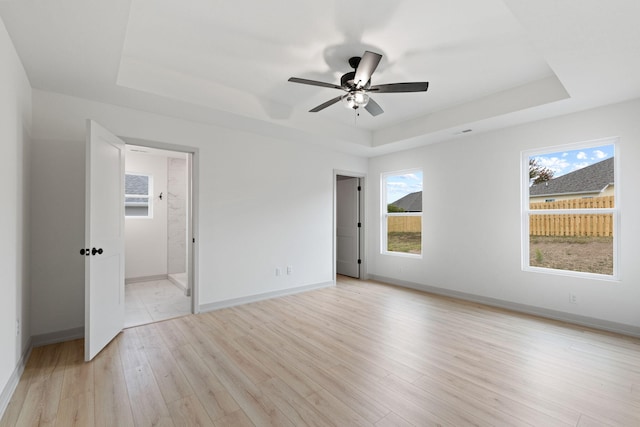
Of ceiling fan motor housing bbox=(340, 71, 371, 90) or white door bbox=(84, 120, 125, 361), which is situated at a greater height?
ceiling fan motor housing bbox=(340, 71, 371, 90)

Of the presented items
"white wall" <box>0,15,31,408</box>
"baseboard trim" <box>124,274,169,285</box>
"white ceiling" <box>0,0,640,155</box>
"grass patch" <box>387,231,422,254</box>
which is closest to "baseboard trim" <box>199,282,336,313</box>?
"grass patch" <box>387,231,422,254</box>

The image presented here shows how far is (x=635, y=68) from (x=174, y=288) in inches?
250

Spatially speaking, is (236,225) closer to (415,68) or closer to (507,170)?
(415,68)

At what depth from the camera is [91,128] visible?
2.56m

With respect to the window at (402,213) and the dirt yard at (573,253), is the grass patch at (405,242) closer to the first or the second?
the window at (402,213)

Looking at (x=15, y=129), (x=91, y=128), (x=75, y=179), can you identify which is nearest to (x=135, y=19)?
(x=91, y=128)

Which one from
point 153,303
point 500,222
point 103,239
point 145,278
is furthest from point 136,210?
point 500,222

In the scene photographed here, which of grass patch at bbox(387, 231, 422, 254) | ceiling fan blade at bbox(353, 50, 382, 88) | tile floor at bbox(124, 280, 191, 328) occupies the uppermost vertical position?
ceiling fan blade at bbox(353, 50, 382, 88)

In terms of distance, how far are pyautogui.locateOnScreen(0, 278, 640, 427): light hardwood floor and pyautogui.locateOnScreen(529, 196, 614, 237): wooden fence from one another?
3.63 ft

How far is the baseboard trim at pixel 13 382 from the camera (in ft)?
6.16

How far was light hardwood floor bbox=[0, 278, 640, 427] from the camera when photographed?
1852 mm

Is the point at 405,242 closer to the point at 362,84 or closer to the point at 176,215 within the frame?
the point at 362,84

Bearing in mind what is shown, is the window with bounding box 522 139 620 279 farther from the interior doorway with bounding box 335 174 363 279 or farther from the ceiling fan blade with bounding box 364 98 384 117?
the interior doorway with bounding box 335 174 363 279

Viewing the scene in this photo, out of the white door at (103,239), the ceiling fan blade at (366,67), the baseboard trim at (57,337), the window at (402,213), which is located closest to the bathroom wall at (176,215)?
the white door at (103,239)
